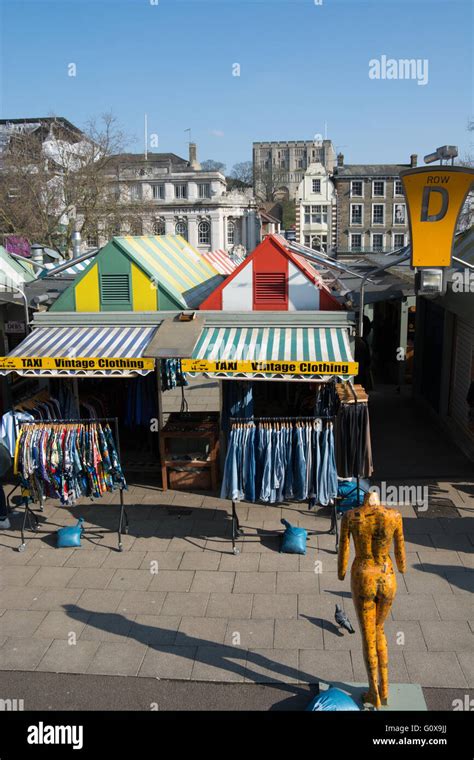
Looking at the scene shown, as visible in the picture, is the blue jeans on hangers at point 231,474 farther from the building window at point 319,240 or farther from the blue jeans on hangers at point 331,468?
the building window at point 319,240

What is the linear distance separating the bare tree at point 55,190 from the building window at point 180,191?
3113 centimetres

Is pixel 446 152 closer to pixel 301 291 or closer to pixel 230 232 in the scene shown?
pixel 301 291

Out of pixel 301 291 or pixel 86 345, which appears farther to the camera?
pixel 301 291

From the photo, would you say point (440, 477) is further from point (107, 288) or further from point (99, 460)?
point (107, 288)

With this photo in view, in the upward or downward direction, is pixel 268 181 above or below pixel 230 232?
above

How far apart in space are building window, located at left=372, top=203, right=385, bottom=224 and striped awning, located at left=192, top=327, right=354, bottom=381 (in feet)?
185

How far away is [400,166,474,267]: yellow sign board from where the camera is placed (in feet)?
31.9

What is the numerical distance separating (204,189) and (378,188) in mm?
21523

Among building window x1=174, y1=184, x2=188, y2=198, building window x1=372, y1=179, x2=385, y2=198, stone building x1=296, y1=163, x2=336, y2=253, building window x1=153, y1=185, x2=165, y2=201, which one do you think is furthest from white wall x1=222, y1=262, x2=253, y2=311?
building window x1=153, y1=185, x2=165, y2=201

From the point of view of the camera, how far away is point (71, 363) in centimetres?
1014

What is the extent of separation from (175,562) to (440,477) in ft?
18.0

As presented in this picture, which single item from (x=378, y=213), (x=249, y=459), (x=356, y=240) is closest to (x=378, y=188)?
(x=378, y=213)

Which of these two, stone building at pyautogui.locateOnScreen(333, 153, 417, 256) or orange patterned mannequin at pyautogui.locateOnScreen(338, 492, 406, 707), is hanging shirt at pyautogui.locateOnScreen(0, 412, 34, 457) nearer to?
orange patterned mannequin at pyautogui.locateOnScreen(338, 492, 406, 707)

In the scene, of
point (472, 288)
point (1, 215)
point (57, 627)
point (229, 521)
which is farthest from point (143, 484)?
point (1, 215)
